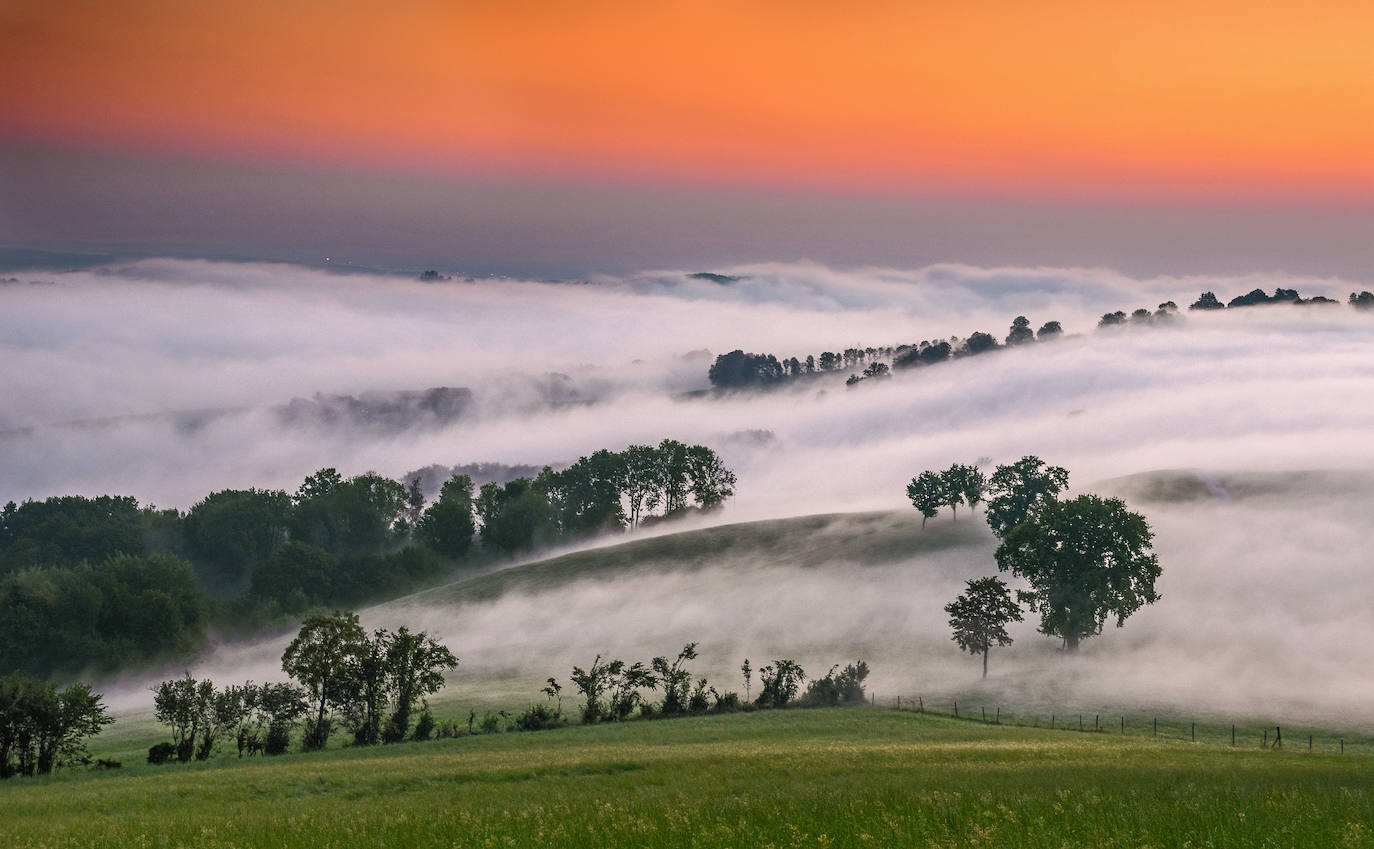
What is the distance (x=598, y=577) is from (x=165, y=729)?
82.9 meters

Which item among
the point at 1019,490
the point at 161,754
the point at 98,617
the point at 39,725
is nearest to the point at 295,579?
the point at 98,617

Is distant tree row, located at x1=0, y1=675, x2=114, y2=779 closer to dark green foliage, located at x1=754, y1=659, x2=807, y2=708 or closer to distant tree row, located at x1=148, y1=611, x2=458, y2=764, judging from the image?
distant tree row, located at x1=148, y1=611, x2=458, y2=764

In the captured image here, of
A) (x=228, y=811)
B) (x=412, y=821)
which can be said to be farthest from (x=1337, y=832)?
(x=228, y=811)

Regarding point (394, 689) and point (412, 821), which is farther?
point (394, 689)

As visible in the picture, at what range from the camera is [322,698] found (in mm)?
79438

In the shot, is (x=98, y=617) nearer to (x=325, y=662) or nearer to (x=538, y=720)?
(x=325, y=662)

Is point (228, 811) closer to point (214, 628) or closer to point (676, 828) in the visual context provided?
point (676, 828)

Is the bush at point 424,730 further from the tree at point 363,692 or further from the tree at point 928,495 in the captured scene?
the tree at point 928,495

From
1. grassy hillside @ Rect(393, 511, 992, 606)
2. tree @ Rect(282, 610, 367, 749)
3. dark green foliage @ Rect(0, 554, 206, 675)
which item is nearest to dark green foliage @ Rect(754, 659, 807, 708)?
tree @ Rect(282, 610, 367, 749)

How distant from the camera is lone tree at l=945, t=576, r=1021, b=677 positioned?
112750 millimetres

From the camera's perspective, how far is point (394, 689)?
272 feet

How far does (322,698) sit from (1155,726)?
192 feet

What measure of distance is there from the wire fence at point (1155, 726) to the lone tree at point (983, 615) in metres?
16.9

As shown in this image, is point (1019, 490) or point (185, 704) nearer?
point (185, 704)
